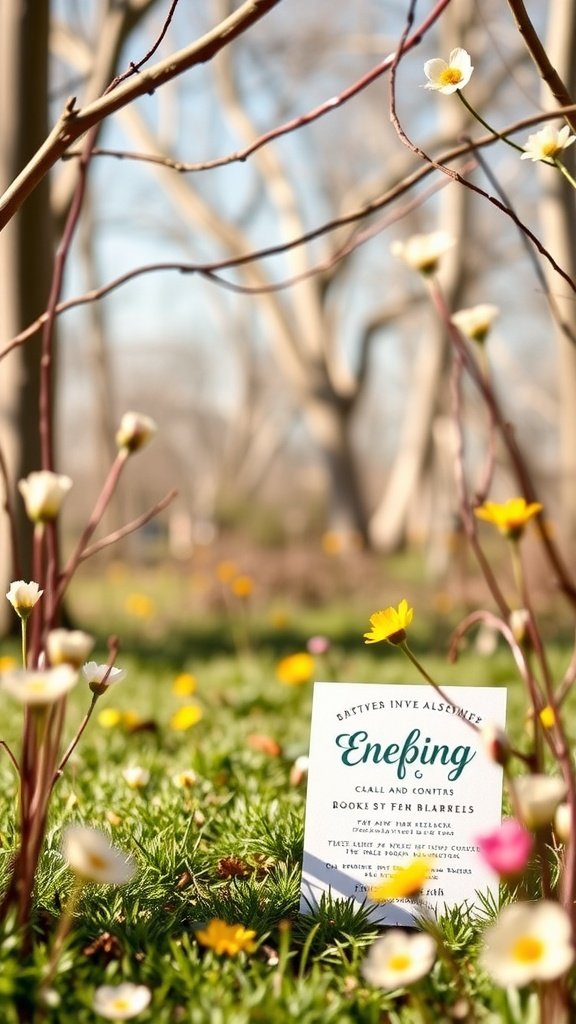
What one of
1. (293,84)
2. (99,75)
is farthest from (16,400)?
(293,84)

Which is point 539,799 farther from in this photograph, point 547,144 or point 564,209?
point 564,209

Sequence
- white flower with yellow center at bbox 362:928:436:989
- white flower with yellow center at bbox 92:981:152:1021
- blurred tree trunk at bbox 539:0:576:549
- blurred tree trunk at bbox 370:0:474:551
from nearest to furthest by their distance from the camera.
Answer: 1. white flower with yellow center at bbox 362:928:436:989
2. white flower with yellow center at bbox 92:981:152:1021
3. blurred tree trunk at bbox 539:0:576:549
4. blurred tree trunk at bbox 370:0:474:551

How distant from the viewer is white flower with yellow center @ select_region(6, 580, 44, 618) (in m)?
1.15

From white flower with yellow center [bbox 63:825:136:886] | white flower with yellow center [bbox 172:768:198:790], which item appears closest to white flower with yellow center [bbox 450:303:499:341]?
white flower with yellow center [bbox 63:825:136:886]

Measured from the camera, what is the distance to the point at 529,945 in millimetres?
795

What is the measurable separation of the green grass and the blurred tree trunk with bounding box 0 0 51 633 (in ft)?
5.34

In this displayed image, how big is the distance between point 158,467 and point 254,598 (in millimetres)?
24083

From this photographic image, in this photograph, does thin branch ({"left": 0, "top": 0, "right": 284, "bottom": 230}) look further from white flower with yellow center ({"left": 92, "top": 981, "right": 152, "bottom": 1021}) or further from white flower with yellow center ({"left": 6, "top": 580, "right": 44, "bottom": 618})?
white flower with yellow center ({"left": 92, "top": 981, "right": 152, "bottom": 1021})

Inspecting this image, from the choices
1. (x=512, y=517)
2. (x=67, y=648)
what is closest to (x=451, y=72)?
(x=512, y=517)

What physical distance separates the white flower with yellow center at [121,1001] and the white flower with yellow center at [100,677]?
0.32 m

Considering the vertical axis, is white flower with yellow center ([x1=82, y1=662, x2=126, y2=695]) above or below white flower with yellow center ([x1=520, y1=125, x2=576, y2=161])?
below

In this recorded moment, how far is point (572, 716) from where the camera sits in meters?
2.59

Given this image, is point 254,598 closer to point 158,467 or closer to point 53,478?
point 53,478

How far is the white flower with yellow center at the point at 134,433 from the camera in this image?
104 cm
